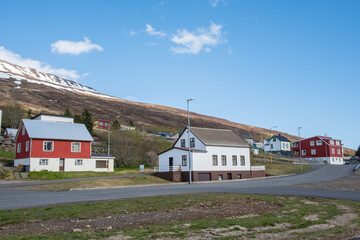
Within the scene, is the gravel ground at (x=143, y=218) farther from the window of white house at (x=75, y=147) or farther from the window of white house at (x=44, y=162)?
the window of white house at (x=75, y=147)

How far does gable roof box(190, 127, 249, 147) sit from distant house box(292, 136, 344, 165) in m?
44.2

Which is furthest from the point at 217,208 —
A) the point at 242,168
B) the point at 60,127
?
the point at 60,127

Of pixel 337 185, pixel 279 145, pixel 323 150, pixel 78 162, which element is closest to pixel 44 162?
pixel 78 162

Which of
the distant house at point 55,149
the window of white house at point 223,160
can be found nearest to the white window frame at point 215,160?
the window of white house at point 223,160

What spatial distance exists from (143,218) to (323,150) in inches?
3502

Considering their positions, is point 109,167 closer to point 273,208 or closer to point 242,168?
point 242,168

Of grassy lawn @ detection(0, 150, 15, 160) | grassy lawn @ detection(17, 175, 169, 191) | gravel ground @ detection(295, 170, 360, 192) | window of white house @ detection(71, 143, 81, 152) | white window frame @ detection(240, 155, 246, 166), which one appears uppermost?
window of white house @ detection(71, 143, 81, 152)

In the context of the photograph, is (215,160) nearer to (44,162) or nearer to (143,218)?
(44,162)

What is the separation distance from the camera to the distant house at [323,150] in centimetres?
9012

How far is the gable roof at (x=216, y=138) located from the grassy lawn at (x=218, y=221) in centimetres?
3154

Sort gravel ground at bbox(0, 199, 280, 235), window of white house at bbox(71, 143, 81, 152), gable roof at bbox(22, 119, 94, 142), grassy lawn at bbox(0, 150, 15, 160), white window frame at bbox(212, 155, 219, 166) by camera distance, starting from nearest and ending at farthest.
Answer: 1. gravel ground at bbox(0, 199, 280, 235)
2. gable roof at bbox(22, 119, 94, 142)
3. white window frame at bbox(212, 155, 219, 166)
4. window of white house at bbox(71, 143, 81, 152)
5. grassy lawn at bbox(0, 150, 15, 160)

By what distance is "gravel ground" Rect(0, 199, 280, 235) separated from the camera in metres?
11.0

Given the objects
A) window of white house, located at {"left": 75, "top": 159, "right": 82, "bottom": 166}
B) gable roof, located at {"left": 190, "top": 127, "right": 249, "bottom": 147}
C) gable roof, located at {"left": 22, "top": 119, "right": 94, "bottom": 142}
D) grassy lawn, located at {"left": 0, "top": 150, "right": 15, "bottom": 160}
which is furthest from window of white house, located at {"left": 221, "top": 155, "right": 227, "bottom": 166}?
grassy lawn, located at {"left": 0, "top": 150, "right": 15, "bottom": 160}

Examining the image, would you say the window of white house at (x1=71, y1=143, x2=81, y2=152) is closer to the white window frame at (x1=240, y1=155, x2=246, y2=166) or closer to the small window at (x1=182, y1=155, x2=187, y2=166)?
the small window at (x1=182, y1=155, x2=187, y2=166)
